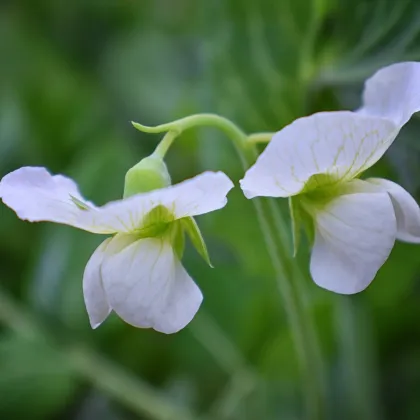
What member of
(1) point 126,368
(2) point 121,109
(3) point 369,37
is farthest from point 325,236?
(2) point 121,109

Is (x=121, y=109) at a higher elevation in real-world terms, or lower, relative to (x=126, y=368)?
higher

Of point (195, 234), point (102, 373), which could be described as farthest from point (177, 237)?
→ point (102, 373)

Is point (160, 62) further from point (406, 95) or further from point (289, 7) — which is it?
point (406, 95)

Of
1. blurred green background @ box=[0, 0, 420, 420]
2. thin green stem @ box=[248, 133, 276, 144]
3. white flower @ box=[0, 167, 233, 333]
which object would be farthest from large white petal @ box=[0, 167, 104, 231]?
blurred green background @ box=[0, 0, 420, 420]

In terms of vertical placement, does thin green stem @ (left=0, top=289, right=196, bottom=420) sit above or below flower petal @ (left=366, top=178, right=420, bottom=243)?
below

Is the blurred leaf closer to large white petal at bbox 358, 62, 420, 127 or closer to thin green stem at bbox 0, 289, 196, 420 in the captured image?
thin green stem at bbox 0, 289, 196, 420
